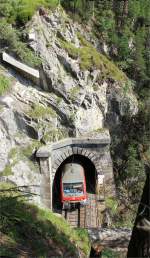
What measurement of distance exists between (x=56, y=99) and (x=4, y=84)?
2868mm

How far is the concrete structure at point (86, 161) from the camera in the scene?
64.3 feet

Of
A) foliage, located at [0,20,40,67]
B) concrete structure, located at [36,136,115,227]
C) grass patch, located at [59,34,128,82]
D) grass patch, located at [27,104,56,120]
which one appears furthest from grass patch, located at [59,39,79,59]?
concrete structure, located at [36,136,115,227]

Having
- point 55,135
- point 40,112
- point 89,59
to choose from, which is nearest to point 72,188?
point 55,135

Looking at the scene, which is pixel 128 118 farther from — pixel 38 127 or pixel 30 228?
pixel 30 228

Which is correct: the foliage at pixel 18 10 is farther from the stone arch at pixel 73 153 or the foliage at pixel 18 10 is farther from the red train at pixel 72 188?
the red train at pixel 72 188

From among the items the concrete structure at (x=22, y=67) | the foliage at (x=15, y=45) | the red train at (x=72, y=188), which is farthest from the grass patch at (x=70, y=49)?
the red train at (x=72, y=188)

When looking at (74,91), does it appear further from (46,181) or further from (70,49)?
(46,181)

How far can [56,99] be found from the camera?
70.3 ft

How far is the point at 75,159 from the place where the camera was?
23688 mm

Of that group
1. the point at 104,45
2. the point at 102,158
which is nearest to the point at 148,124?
the point at 102,158

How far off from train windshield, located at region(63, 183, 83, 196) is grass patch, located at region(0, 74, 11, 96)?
5.48 meters

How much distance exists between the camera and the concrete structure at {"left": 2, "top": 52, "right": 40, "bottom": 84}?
2034cm

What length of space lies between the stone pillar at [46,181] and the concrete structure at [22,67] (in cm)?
415

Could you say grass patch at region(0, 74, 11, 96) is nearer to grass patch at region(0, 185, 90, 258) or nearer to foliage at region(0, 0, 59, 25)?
foliage at region(0, 0, 59, 25)
